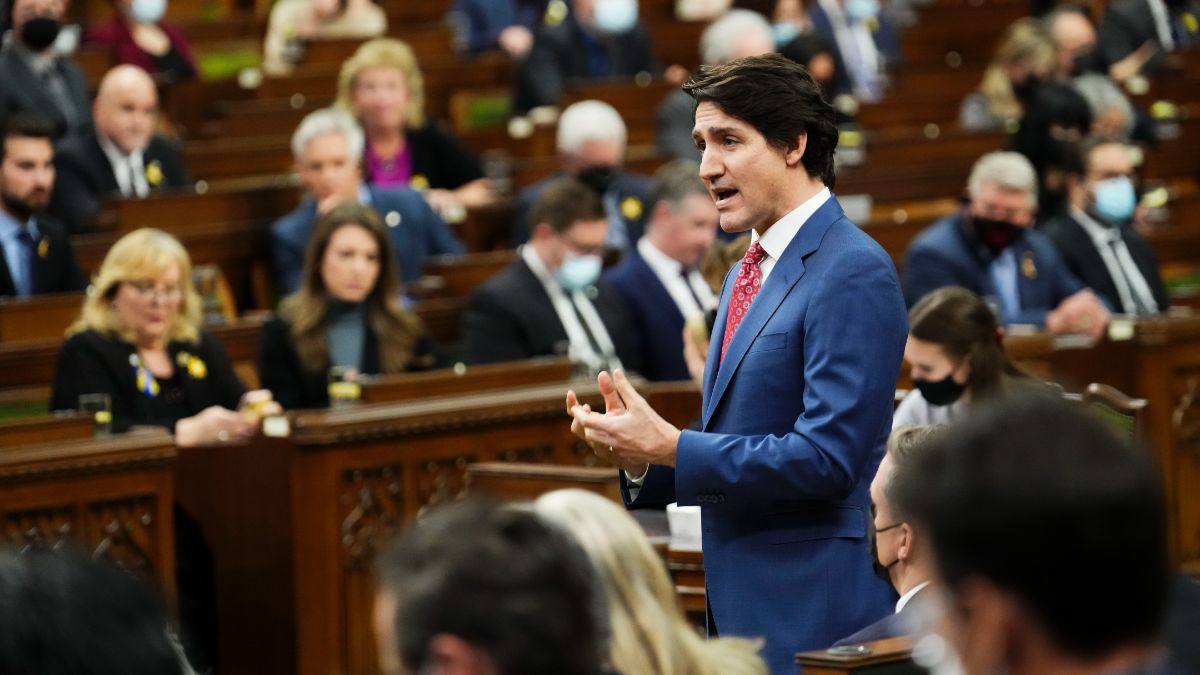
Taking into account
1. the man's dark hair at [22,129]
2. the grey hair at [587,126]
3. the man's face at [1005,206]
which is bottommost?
the man's face at [1005,206]

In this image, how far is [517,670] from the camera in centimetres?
130

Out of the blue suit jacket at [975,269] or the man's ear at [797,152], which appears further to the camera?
the blue suit jacket at [975,269]

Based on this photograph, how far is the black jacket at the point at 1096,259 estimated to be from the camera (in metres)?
6.56

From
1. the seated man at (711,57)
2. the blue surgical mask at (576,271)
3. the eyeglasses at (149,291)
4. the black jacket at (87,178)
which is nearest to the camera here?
the eyeglasses at (149,291)

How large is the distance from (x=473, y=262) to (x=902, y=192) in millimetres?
2637

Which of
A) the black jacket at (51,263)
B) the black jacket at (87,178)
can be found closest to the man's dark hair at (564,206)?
the black jacket at (51,263)

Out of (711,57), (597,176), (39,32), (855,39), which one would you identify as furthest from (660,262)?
(855,39)

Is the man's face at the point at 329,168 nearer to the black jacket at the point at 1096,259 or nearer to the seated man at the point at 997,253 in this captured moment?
the seated man at the point at 997,253

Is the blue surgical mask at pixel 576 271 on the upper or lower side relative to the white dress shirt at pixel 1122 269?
upper

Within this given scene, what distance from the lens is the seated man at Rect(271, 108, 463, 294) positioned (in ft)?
20.1

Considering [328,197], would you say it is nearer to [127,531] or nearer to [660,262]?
[660,262]

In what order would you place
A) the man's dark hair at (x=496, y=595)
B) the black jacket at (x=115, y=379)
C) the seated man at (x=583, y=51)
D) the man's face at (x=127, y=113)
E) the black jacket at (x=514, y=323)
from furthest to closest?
the seated man at (x=583, y=51) < the man's face at (x=127, y=113) < the black jacket at (x=514, y=323) < the black jacket at (x=115, y=379) < the man's dark hair at (x=496, y=595)

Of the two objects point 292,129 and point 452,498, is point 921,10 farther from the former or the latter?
point 452,498

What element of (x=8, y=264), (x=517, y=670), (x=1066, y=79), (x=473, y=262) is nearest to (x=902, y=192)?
(x=1066, y=79)
